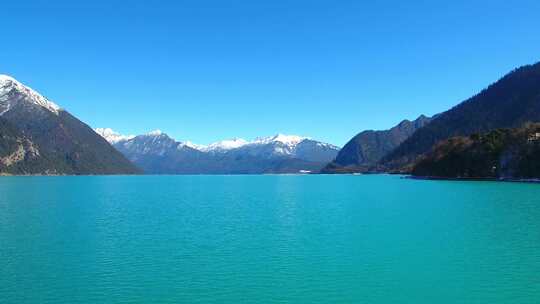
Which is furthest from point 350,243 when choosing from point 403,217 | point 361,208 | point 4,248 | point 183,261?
point 361,208

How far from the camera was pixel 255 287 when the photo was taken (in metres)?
32.8

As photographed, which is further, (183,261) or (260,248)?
(260,248)

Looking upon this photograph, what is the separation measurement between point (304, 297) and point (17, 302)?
19.0 m

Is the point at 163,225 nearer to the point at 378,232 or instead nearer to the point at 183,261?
the point at 183,261

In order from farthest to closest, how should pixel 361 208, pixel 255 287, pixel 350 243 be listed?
1. pixel 361 208
2. pixel 350 243
3. pixel 255 287

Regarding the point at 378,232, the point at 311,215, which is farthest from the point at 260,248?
the point at 311,215

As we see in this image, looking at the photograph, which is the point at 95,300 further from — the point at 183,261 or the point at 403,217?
the point at 403,217

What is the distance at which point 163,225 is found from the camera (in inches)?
2584

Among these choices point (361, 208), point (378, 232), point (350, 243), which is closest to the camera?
point (350, 243)

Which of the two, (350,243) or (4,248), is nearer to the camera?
(4,248)

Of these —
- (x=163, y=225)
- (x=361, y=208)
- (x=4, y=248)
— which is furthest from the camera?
(x=361, y=208)

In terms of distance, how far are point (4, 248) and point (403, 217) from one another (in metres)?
57.4

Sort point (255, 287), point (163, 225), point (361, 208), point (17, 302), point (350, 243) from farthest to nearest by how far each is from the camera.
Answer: point (361, 208) < point (163, 225) < point (350, 243) < point (255, 287) < point (17, 302)

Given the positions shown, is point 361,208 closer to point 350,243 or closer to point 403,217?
point 403,217
